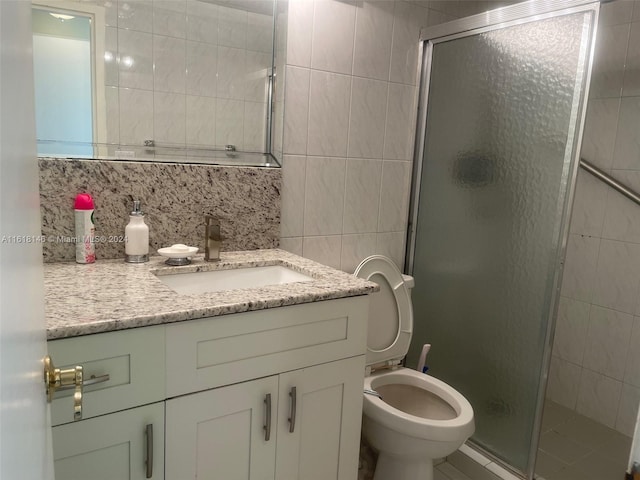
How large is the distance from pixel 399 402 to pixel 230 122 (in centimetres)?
121

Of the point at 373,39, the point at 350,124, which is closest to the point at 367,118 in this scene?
the point at 350,124

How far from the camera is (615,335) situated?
216 cm

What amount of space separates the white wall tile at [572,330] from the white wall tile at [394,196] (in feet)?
3.12

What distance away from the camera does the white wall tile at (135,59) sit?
1416mm

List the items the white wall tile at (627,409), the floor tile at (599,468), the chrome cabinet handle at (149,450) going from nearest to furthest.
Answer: the chrome cabinet handle at (149,450)
the floor tile at (599,468)
the white wall tile at (627,409)

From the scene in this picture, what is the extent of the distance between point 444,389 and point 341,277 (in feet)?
2.13

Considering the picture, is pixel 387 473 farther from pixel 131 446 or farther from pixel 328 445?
pixel 131 446

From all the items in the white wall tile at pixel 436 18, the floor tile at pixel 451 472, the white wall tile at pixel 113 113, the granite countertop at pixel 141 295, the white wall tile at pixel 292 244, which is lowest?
the floor tile at pixel 451 472

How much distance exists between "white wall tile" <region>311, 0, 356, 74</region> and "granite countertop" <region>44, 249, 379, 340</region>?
30.7 inches

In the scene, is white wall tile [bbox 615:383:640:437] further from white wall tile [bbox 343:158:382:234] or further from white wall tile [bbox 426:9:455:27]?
white wall tile [bbox 426:9:455:27]

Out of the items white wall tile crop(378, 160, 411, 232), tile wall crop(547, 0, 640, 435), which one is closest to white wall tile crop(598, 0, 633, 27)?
tile wall crop(547, 0, 640, 435)

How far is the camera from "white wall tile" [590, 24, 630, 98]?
6.77ft

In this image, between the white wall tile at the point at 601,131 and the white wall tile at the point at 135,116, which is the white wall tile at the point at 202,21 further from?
the white wall tile at the point at 601,131

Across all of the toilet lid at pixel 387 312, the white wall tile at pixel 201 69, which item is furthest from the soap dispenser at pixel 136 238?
the toilet lid at pixel 387 312
